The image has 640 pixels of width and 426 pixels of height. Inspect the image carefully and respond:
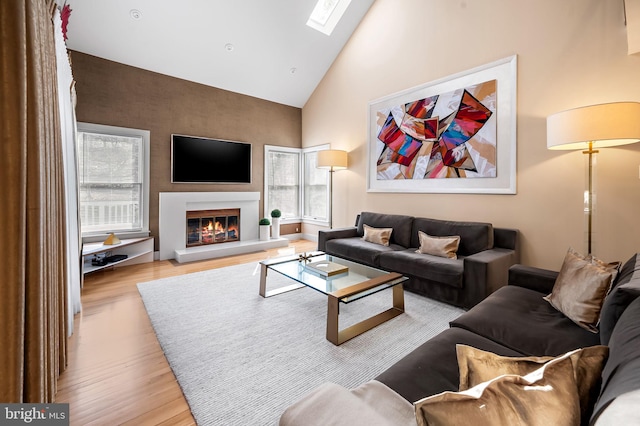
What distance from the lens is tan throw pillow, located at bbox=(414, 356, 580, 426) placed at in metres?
0.55

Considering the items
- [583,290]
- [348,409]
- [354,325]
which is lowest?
[354,325]

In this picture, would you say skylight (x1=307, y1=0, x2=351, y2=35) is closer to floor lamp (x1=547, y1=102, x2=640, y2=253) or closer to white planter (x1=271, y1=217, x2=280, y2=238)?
white planter (x1=271, y1=217, x2=280, y2=238)

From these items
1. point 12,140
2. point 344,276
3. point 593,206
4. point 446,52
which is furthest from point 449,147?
point 12,140

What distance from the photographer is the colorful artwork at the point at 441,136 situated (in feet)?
11.2

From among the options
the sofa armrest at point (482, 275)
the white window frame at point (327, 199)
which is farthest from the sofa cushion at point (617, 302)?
the white window frame at point (327, 199)

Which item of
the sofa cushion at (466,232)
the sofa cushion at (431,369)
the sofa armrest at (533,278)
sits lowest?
the sofa cushion at (431,369)

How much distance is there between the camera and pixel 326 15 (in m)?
4.81

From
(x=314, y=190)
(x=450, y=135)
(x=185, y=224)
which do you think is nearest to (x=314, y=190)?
(x=314, y=190)

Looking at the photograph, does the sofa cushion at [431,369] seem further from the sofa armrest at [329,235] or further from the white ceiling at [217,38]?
the white ceiling at [217,38]

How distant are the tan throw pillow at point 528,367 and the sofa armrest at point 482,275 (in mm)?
1978

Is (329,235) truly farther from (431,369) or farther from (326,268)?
(431,369)

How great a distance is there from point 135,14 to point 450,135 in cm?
447

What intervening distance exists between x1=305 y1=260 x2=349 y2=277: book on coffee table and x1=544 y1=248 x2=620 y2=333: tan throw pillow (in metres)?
1.62

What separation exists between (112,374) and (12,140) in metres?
1.56
